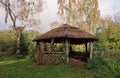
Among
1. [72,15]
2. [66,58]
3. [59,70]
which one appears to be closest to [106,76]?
[59,70]

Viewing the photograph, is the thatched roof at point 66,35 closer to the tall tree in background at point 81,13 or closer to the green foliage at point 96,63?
the green foliage at point 96,63

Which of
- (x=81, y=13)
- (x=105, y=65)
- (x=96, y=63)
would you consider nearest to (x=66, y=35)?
(x=96, y=63)

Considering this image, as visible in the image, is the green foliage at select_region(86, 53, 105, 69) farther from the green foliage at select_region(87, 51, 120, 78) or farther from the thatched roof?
the thatched roof

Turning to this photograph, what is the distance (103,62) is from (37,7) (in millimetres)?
20025

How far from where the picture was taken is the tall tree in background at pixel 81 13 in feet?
123

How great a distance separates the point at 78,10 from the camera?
38500mm

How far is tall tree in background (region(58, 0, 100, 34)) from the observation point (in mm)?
37500

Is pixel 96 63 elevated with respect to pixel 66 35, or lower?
lower

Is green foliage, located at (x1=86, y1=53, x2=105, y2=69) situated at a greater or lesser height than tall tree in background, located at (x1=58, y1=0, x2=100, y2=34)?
lesser

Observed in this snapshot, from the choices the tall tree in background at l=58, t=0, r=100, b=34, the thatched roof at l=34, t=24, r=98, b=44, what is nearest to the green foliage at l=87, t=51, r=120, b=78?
the thatched roof at l=34, t=24, r=98, b=44

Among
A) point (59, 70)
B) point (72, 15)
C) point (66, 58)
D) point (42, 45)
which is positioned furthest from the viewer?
point (72, 15)

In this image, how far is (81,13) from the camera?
38688 mm

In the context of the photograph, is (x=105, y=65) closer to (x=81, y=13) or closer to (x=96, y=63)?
(x=96, y=63)

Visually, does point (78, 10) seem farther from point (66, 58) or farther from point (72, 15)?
point (66, 58)
